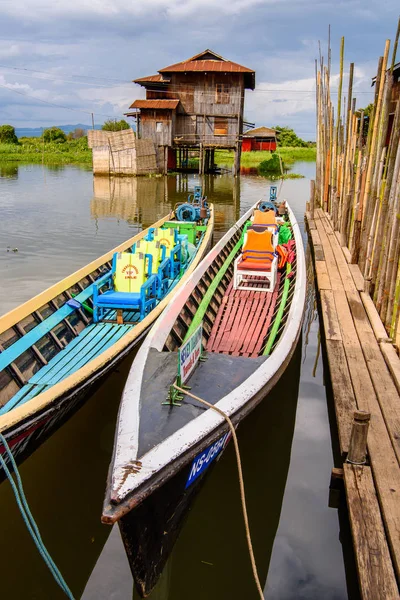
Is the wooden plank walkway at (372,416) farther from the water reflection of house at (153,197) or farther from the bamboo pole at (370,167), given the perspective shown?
the water reflection of house at (153,197)

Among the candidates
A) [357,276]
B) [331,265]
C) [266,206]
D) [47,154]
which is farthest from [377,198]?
[47,154]

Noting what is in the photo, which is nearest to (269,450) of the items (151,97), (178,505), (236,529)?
(236,529)

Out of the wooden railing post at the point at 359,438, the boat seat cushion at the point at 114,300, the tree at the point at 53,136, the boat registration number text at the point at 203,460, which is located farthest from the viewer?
the tree at the point at 53,136

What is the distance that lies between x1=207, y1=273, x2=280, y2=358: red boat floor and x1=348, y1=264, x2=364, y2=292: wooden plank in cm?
166

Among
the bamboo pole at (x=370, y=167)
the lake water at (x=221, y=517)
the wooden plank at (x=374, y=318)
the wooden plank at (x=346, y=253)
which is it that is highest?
the bamboo pole at (x=370, y=167)

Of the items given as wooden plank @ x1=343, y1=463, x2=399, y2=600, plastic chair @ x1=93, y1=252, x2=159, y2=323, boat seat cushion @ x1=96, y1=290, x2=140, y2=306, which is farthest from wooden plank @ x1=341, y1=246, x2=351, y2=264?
wooden plank @ x1=343, y1=463, x2=399, y2=600

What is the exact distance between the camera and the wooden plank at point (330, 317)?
7.79 m

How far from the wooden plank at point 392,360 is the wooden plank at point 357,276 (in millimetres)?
2911

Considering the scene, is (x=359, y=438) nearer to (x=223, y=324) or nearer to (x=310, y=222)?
(x=223, y=324)

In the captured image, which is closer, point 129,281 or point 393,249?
point 393,249

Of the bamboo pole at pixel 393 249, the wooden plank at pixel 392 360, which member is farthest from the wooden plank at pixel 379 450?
the bamboo pole at pixel 393 249

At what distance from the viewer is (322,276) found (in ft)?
36.6

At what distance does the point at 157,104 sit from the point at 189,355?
114ft

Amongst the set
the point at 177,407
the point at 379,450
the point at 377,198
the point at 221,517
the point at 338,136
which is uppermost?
the point at 338,136
